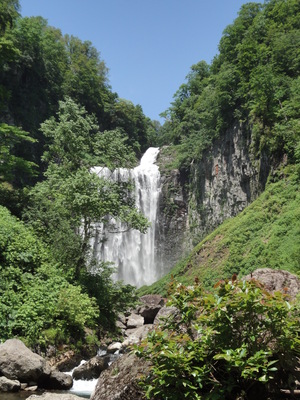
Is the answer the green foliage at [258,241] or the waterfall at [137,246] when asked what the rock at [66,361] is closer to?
the green foliage at [258,241]

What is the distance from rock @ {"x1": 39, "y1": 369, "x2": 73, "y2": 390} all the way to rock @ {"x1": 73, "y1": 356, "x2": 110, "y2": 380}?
2.69 feet

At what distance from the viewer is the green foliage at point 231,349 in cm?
348

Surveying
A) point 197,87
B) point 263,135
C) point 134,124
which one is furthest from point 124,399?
point 134,124

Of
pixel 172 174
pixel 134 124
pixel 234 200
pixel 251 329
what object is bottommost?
pixel 251 329

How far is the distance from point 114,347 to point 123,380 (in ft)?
36.2

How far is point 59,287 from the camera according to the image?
13.3 m

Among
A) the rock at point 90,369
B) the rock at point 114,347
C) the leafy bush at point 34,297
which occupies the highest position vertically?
the leafy bush at point 34,297

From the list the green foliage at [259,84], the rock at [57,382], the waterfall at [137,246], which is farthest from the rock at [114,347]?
the waterfall at [137,246]

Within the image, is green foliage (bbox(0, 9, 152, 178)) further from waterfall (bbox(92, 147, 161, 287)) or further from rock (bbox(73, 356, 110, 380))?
rock (bbox(73, 356, 110, 380))

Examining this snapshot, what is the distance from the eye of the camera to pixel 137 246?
3706 centimetres

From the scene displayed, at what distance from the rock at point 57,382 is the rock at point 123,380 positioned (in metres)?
5.74

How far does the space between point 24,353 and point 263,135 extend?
21.6 meters

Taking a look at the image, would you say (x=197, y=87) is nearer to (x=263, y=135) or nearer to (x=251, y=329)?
(x=263, y=135)

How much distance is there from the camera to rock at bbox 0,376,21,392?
8.60m
